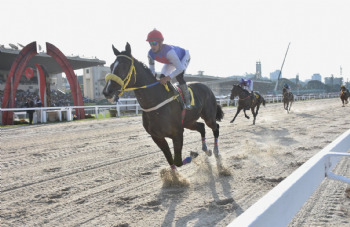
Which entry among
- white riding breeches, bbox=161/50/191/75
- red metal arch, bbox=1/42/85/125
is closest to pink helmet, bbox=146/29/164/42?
white riding breeches, bbox=161/50/191/75

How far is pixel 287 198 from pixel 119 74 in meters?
2.79

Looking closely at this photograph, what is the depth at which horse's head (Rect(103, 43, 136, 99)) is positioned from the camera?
354cm

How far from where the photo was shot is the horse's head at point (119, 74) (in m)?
3.54

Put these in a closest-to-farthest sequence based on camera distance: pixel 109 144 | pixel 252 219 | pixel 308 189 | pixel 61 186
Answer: pixel 252 219, pixel 308 189, pixel 61 186, pixel 109 144

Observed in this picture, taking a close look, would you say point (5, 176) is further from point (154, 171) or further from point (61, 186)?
point (154, 171)

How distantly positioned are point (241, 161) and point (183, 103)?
1.77 metres

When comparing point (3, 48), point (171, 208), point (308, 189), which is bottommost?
point (171, 208)

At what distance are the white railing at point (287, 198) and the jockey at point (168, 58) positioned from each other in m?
2.67

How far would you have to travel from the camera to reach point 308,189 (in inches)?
67.0

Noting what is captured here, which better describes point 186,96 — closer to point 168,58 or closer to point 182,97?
point 182,97

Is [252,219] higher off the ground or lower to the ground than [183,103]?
lower

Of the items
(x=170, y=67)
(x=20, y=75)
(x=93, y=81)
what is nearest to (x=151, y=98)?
(x=170, y=67)

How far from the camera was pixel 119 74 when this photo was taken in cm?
370

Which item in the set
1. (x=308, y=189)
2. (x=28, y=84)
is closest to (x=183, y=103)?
(x=308, y=189)
